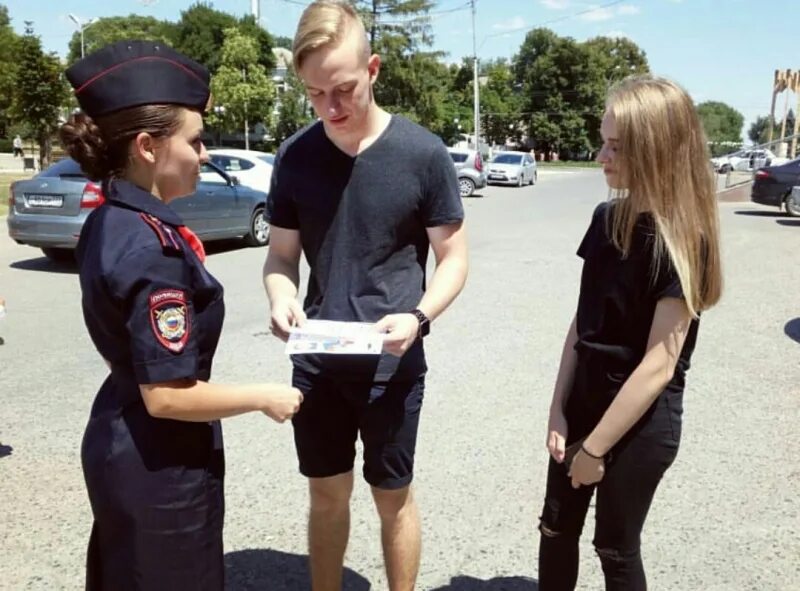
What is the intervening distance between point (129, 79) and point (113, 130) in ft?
0.38

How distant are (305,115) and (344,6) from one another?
49.2 metres

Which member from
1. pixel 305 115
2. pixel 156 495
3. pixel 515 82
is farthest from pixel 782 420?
pixel 515 82

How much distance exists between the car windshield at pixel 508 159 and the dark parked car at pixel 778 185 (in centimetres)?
1341

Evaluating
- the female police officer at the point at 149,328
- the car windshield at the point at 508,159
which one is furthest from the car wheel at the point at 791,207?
the female police officer at the point at 149,328

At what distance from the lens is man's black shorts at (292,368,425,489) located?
97.3 inches

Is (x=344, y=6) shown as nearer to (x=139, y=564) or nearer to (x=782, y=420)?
(x=139, y=564)

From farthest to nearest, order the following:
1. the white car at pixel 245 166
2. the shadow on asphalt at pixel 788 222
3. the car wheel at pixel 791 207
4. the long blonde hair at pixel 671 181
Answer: the car wheel at pixel 791 207 → the shadow on asphalt at pixel 788 222 → the white car at pixel 245 166 → the long blonde hair at pixel 671 181

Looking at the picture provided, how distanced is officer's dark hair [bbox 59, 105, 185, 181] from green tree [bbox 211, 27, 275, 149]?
48845 millimetres

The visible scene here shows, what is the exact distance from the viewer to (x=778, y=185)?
59.4 ft

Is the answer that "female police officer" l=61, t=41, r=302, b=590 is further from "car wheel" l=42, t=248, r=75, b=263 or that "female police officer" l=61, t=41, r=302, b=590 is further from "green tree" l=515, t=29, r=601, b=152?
"green tree" l=515, t=29, r=601, b=152

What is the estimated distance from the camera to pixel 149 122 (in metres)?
1.69

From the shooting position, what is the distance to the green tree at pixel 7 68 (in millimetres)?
28034

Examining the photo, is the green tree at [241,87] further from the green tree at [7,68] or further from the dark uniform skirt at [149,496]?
the dark uniform skirt at [149,496]

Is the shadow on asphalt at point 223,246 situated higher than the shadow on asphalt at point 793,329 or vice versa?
the shadow on asphalt at point 223,246
